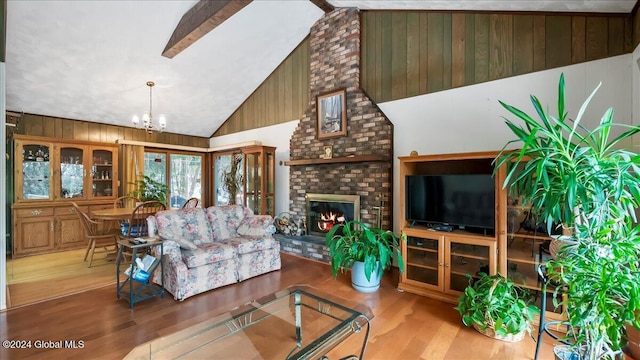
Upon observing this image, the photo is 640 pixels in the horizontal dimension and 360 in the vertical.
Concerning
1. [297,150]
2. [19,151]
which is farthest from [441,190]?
[19,151]

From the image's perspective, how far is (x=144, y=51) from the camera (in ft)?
13.8

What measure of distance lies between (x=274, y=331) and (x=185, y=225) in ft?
6.21

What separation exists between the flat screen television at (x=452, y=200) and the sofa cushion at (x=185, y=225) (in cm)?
251

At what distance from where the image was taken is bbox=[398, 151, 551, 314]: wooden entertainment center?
8.48 feet

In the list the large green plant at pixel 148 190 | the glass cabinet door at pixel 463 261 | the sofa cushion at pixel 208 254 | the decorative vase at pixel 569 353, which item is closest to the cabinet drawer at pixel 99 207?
the large green plant at pixel 148 190

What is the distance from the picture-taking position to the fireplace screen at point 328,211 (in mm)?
4290

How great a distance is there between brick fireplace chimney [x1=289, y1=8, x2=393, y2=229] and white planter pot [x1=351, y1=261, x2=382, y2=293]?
973mm

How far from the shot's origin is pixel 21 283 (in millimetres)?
3268

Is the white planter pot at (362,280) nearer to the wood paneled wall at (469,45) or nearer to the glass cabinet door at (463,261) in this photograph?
the glass cabinet door at (463,261)

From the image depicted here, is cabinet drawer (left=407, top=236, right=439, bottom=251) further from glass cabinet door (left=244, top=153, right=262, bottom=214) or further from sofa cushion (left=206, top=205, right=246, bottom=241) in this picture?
glass cabinet door (left=244, top=153, right=262, bottom=214)

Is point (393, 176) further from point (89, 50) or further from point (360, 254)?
point (89, 50)

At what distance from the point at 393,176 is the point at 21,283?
4733 mm

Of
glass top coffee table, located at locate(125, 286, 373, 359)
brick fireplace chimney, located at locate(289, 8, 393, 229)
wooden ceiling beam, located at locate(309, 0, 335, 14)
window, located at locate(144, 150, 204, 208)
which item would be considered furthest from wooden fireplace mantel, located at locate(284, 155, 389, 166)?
window, located at locate(144, 150, 204, 208)

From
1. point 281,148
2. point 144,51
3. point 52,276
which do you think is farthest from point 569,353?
point 144,51
